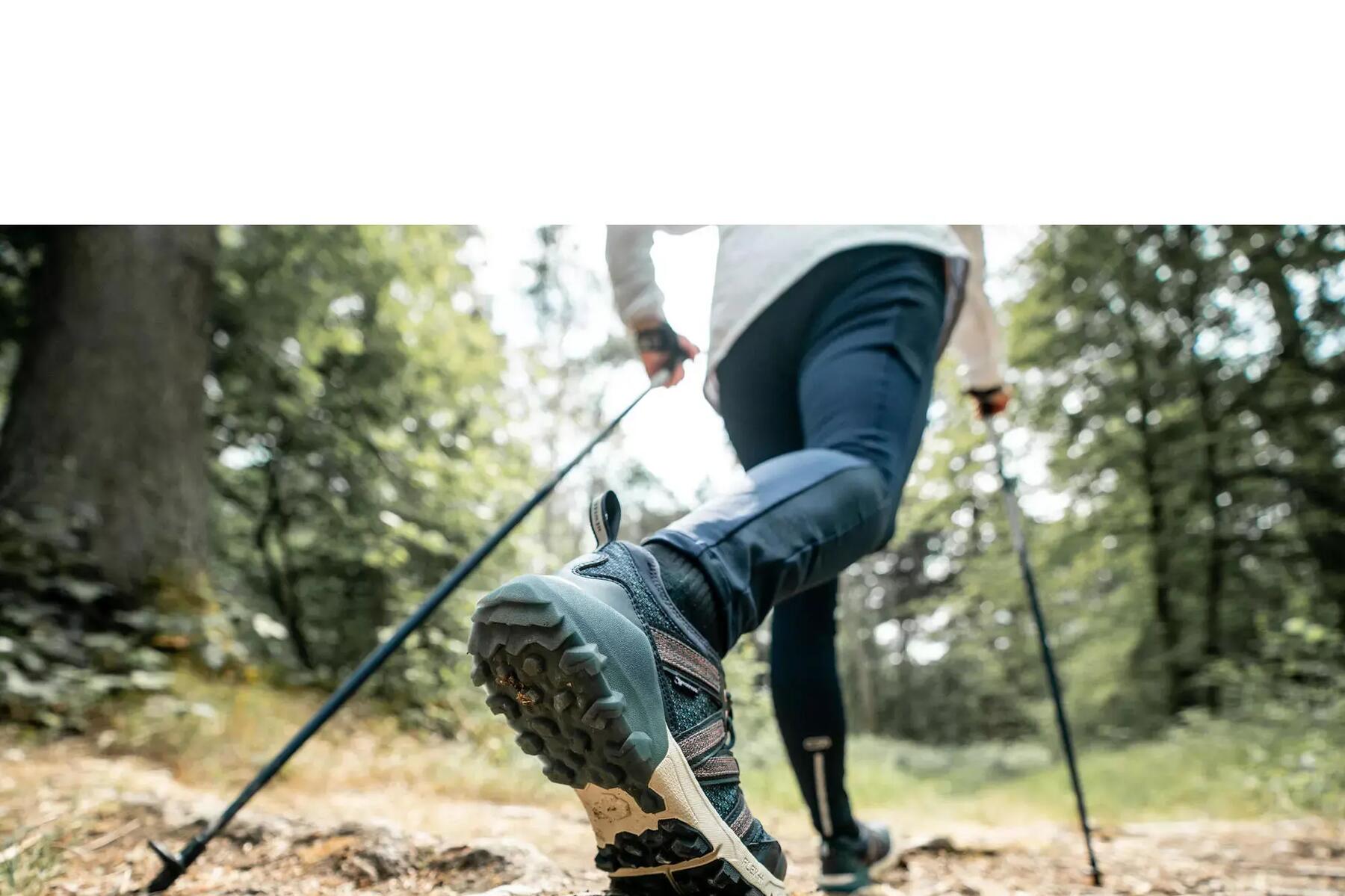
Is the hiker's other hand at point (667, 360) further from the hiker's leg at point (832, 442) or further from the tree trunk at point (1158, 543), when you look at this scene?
the tree trunk at point (1158, 543)

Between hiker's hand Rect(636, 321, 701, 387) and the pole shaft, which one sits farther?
hiker's hand Rect(636, 321, 701, 387)

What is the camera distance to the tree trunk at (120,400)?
2998mm

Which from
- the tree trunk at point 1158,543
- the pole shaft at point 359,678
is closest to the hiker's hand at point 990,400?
the pole shaft at point 359,678

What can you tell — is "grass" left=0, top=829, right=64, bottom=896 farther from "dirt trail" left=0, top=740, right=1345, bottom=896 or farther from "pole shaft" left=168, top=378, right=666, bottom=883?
"pole shaft" left=168, top=378, right=666, bottom=883

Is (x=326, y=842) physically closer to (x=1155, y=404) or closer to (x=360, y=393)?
(x=360, y=393)

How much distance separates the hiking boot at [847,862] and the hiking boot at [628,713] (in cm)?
64

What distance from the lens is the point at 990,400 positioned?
6.48 ft

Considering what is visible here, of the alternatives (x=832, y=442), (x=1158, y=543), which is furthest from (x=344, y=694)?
(x=1158, y=543)

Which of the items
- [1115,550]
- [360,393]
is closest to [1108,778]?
[1115,550]

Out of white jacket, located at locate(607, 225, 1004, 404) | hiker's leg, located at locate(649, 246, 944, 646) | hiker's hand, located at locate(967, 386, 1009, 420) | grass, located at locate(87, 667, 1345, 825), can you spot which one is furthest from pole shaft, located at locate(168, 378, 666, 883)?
grass, located at locate(87, 667, 1345, 825)

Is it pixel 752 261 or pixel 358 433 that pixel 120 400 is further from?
pixel 752 261

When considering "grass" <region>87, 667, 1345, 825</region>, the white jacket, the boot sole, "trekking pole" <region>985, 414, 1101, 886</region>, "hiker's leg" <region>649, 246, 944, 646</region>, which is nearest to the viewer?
the boot sole

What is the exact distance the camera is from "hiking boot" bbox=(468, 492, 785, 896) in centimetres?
65

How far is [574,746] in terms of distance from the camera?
2.24 feet
